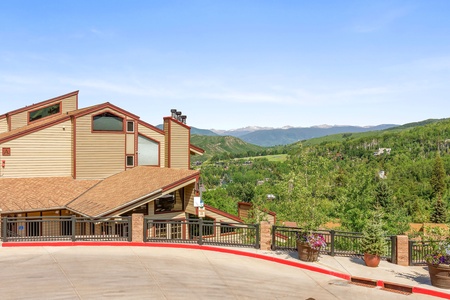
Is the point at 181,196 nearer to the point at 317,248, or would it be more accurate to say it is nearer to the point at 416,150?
the point at 317,248

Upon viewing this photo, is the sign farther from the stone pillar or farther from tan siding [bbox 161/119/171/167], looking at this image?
the stone pillar

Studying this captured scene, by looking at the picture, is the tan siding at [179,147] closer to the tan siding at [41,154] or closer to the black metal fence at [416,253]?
the tan siding at [41,154]

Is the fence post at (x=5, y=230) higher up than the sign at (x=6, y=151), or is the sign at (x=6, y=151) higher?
the sign at (x=6, y=151)

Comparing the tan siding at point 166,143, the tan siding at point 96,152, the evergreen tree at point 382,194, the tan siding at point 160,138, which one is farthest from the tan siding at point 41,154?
the evergreen tree at point 382,194

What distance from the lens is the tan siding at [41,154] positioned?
1080 inches

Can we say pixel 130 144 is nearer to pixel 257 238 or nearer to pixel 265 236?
pixel 257 238

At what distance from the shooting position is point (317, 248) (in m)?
17.3

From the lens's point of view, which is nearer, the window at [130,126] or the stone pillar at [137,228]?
the stone pillar at [137,228]

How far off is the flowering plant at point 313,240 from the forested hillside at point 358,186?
0.54 metres

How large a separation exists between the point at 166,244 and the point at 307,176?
780 cm

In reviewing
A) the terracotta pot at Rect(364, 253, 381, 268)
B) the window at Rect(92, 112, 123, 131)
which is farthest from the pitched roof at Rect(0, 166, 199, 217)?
the terracotta pot at Rect(364, 253, 381, 268)

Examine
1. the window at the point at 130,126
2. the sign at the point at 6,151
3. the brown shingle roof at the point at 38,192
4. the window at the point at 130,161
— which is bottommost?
the brown shingle roof at the point at 38,192

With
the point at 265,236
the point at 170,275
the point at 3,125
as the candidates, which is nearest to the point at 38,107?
the point at 3,125

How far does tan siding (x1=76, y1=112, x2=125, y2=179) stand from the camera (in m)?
29.5
